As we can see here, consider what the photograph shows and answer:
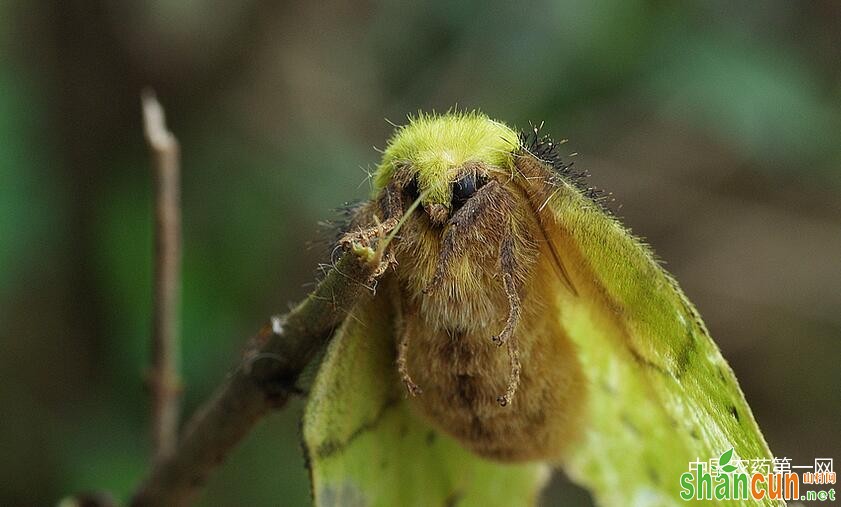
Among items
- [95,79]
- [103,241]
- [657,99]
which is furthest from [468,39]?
[95,79]

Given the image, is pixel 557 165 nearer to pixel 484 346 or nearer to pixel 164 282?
pixel 484 346

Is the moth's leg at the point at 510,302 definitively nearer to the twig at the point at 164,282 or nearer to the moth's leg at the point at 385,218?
the moth's leg at the point at 385,218

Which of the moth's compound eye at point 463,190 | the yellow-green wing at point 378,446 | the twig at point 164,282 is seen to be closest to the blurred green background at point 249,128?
the twig at point 164,282

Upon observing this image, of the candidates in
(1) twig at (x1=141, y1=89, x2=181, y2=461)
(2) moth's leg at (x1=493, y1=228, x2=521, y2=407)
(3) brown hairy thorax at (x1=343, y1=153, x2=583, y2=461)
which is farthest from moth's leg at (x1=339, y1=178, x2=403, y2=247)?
(1) twig at (x1=141, y1=89, x2=181, y2=461)

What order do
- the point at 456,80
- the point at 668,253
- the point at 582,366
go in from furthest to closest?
the point at 668,253, the point at 456,80, the point at 582,366

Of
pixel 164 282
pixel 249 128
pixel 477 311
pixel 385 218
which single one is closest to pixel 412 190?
pixel 385 218

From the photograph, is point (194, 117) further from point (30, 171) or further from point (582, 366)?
point (582, 366)
